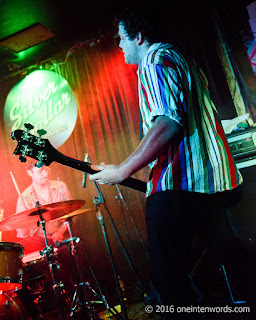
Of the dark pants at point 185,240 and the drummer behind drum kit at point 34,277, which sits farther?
the drummer behind drum kit at point 34,277

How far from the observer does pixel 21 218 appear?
322 cm

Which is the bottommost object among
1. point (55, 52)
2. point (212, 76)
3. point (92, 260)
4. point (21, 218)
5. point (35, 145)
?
point (92, 260)

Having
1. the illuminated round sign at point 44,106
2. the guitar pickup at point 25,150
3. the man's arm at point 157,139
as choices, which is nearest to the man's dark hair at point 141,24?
the man's arm at point 157,139

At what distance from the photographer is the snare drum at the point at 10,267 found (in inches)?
117

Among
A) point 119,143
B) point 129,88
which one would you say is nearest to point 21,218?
point 119,143

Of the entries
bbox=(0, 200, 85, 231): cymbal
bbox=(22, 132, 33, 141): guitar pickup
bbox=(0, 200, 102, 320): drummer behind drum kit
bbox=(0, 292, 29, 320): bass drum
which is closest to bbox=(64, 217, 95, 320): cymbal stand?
bbox=(0, 200, 102, 320): drummer behind drum kit

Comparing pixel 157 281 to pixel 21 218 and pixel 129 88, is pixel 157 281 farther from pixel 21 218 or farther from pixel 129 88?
pixel 129 88

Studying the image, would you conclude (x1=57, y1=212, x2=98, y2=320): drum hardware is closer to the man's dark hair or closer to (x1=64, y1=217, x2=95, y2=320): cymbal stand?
(x1=64, y1=217, x2=95, y2=320): cymbal stand

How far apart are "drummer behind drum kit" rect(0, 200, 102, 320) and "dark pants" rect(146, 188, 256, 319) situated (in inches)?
82.7

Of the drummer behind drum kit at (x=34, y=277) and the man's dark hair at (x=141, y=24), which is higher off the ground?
the man's dark hair at (x=141, y=24)

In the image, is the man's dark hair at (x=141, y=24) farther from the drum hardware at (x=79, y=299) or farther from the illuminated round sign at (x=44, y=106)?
the illuminated round sign at (x=44, y=106)

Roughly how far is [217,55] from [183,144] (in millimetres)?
3591

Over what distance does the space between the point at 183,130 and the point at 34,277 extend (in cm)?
304

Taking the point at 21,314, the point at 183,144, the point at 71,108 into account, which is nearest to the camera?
the point at 183,144
